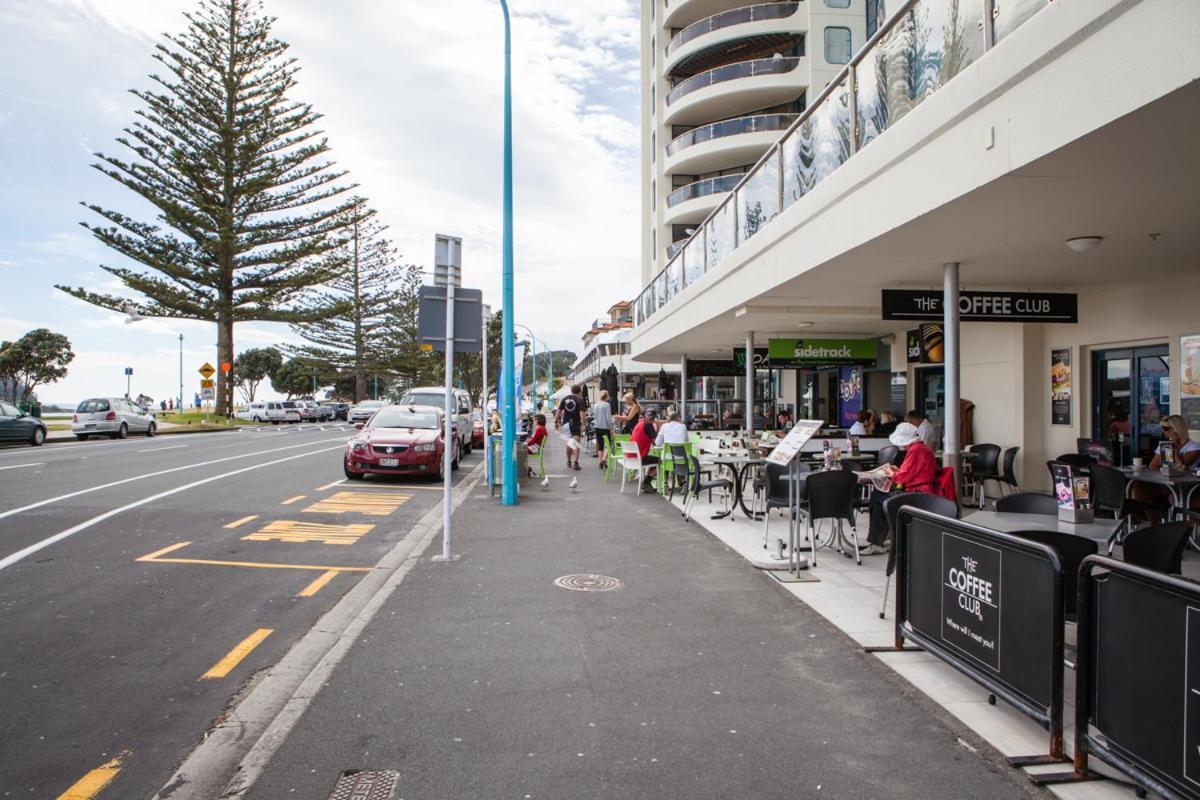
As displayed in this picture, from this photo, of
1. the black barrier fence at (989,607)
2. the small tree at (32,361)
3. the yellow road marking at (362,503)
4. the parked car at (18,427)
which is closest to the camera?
the black barrier fence at (989,607)

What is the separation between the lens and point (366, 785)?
10.8 feet

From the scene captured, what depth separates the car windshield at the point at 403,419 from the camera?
1587 centimetres

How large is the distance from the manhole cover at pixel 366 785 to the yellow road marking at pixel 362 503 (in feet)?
25.7

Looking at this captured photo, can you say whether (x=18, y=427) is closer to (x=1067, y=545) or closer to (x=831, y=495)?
(x=831, y=495)

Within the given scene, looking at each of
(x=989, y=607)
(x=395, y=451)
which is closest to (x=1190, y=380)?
(x=989, y=607)

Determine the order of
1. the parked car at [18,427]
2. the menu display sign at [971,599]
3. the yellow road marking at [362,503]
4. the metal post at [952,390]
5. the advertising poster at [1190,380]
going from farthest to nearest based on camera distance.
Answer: the parked car at [18,427], the yellow road marking at [362,503], the advertising poster at [1190,380], the metal post at [952,390], the menu display sign at [971,599]

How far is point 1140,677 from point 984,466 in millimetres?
9509

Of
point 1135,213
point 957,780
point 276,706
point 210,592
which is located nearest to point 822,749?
point 957,780

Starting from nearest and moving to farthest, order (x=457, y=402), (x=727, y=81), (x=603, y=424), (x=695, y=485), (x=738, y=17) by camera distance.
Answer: (x=695, y=485), (x=603, y=424), (x=457, y=402), (x=727, y=81), (x=738, y=17)

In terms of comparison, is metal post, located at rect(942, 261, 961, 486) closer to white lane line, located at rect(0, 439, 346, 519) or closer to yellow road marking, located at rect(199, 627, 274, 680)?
yellow road marking, located at rect(199, 627, 274, 680)

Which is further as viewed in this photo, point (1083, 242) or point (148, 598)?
point (1083, 242)

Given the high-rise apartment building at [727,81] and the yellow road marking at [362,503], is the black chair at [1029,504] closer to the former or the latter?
the yellow road marking at [362,503]

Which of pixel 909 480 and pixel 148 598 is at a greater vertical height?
pixel 909 480

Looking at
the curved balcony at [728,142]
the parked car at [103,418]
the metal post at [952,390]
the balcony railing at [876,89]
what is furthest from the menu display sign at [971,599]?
the curved balcony at [728,142]
